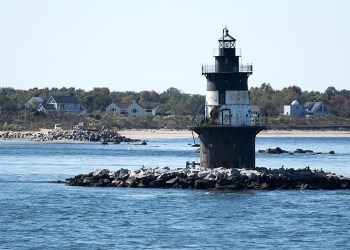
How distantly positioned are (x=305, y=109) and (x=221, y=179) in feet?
431

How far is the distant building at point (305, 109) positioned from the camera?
175375 millimetres

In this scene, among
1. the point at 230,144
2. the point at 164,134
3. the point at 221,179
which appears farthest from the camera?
the point at 164,134

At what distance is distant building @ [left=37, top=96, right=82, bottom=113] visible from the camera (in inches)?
6309

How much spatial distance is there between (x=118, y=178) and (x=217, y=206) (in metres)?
9.14

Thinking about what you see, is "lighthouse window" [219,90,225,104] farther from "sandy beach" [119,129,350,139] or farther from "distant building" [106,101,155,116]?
"distant building" [106,101,155,116]

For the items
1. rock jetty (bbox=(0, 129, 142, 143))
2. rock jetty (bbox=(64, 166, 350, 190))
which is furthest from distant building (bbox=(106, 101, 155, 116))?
rock jetty (bbox=(64, 166, 350, 190))

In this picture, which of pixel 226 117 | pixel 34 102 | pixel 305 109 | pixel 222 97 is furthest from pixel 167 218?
pixel 305 109

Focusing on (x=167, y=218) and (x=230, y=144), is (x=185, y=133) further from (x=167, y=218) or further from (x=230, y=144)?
(x=167, y=218)

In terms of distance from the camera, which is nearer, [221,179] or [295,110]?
[221,179]

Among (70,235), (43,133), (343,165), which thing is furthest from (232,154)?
(43,133)

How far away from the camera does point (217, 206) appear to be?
143 feet

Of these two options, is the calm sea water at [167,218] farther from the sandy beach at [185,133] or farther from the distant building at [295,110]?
the distant building at [295,110]

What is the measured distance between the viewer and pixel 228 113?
163ft

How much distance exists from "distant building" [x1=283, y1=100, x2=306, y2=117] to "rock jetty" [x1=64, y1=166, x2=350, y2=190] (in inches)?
4911
